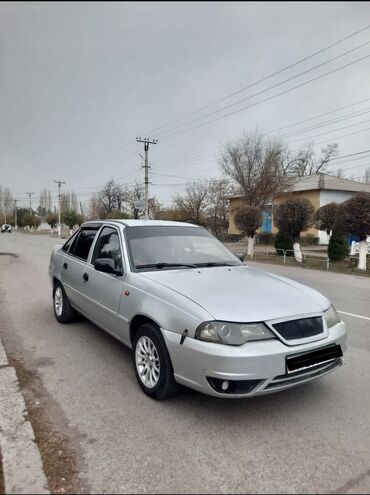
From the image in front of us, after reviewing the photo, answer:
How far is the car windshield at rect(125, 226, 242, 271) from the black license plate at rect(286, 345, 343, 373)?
5.42ft

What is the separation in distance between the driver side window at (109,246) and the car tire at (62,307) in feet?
4.43

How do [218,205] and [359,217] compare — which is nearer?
[359,217]

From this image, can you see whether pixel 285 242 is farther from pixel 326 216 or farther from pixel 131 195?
pixel 131 195

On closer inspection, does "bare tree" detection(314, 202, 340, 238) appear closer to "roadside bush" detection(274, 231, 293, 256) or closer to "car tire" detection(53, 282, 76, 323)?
"roadside bush" detection(274, 231, 293, 256)

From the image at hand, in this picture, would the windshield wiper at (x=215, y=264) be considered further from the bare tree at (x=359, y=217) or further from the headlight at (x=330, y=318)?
the bare tree at (x=359, y=217)

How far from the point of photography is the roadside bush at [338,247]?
59.5 ft

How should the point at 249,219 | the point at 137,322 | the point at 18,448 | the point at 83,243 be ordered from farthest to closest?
the point at 249,219, the point at 83,243, the point at 137,322, the point at 18,448

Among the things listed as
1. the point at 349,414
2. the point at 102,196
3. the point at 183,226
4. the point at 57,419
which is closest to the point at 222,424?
the point at 349,414

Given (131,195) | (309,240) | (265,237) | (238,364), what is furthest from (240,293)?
(131,195)

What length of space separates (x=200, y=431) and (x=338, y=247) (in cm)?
1681

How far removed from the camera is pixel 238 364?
9.56ft

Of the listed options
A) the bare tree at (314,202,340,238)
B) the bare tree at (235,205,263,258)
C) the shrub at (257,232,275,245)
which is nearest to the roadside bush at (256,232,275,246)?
the shrub at (257,232,275,245)

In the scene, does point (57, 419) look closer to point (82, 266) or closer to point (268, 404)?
point (268, 404)

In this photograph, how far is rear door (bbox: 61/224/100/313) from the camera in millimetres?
5312
